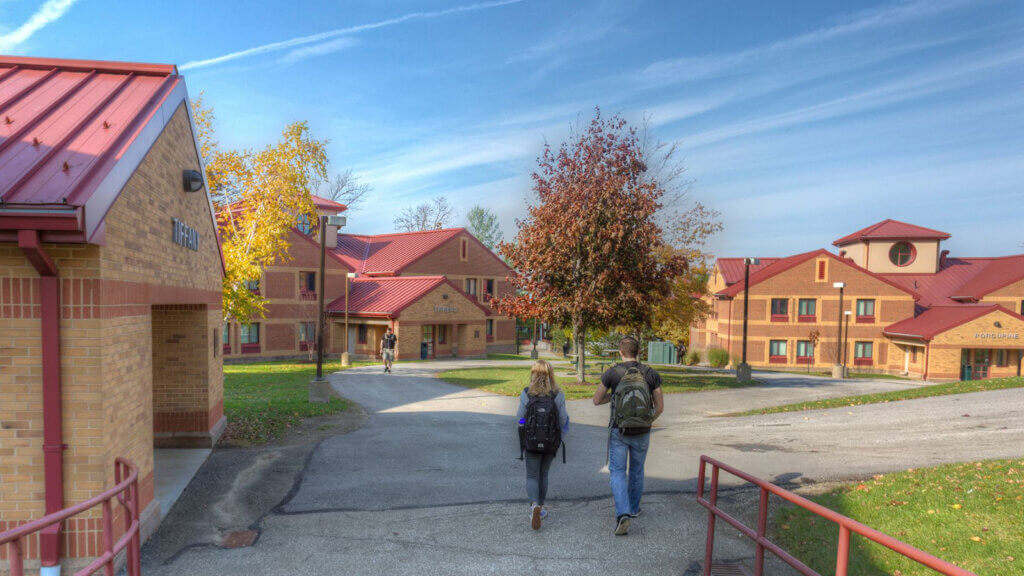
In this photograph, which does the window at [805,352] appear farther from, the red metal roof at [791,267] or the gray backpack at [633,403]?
the gray backpack at [633,403]

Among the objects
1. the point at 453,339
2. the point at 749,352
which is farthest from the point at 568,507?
the point at 749,352

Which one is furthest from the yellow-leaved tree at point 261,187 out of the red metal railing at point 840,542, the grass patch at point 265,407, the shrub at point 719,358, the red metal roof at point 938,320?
the red metal roof at point 938,320

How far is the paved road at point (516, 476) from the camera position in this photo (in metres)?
5.79

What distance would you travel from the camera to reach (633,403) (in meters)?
6.04

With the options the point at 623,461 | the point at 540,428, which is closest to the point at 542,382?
the point at 540,428

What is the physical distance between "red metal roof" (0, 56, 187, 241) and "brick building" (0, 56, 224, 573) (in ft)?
0.06

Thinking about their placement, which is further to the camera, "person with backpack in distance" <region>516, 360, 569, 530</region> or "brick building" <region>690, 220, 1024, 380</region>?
"brick building" <region>690, 220, 1024, 380</region>

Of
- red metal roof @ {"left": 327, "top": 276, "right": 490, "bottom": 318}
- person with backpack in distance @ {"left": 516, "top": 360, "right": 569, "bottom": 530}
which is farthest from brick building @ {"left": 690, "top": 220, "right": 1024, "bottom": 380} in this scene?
person with backpack in distance @ {"left": 516, "top": 360, "right": 569, "bottom": 530}

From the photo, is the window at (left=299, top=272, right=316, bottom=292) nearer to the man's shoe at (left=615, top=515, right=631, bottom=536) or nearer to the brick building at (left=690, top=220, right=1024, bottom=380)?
the brick building at (left=690, top=220, right=1024, bottom=380)

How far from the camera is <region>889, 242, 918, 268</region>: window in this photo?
148 ft

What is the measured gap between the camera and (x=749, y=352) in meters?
39.7

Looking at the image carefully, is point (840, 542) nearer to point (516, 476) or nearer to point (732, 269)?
point (516, 476)

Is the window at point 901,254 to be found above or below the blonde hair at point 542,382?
above

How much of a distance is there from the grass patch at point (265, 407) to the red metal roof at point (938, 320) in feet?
116
